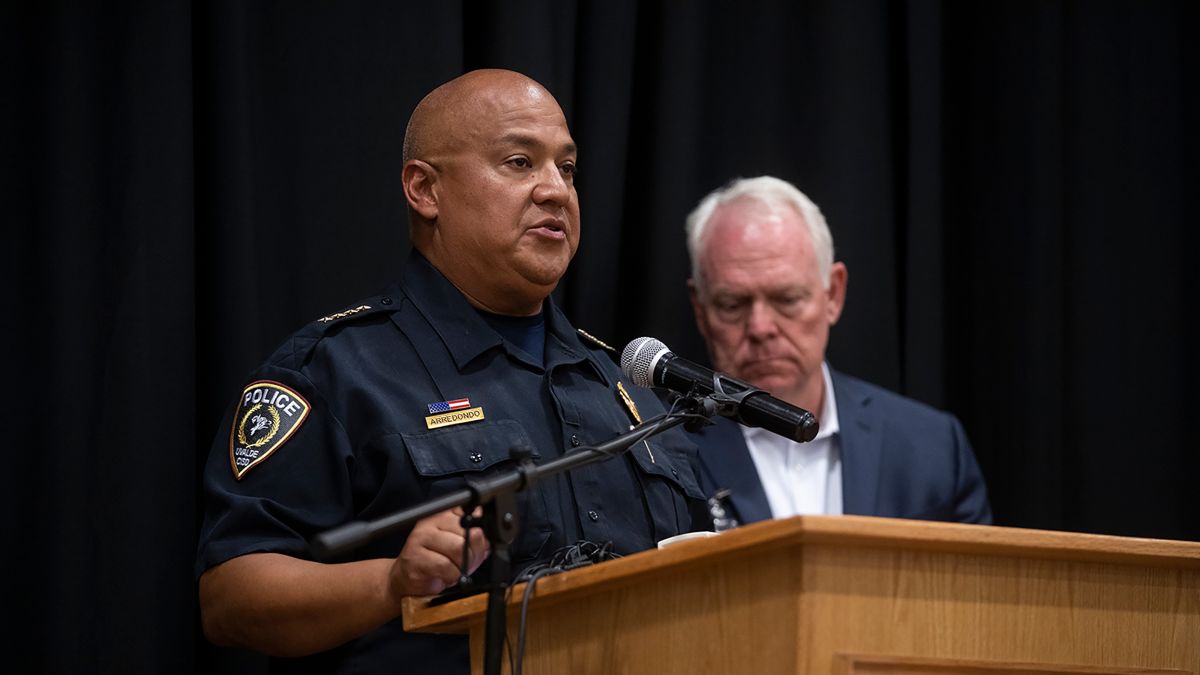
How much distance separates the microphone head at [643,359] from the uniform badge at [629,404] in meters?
0.45

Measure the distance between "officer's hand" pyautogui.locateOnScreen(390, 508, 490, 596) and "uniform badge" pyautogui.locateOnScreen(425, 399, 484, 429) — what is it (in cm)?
34

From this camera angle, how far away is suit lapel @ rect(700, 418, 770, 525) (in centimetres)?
323

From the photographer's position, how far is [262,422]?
6.72 ft

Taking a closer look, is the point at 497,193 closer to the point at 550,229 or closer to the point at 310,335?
→ the point at 550,229

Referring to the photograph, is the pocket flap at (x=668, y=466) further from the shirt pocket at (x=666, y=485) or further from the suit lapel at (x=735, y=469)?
the suit lapel at (x=735, y=469)

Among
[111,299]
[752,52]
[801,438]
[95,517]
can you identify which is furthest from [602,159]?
[801,438]

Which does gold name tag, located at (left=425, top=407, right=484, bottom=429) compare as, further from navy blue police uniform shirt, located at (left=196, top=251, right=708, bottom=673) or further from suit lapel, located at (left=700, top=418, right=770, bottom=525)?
suit lapel, located at (left=700, top=418, right=770, bottom=525)

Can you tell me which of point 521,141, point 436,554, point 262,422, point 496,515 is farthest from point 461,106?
point 496,515

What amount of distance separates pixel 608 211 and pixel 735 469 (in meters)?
0.66

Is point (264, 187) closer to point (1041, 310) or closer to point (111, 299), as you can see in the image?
point (111, 299)

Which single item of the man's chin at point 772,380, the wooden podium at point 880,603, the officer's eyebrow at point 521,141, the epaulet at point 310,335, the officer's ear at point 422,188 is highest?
the officer's eyebrow at point 521,141

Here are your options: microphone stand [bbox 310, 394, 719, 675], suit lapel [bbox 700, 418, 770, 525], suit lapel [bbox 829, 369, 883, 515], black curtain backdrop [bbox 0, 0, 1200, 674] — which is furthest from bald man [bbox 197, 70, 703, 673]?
suit lapel [bbox 829, 369, 883, 515]

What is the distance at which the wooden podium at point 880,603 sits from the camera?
1.44 meters

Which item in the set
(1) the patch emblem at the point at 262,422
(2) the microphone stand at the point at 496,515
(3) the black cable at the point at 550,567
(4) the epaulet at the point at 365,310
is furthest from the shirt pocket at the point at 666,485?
(2) the microphone stand at the point at 496,515
